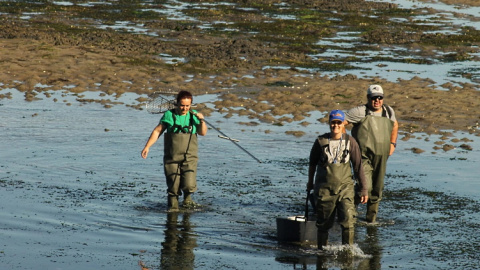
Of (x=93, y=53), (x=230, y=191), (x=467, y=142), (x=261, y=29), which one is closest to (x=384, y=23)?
(x=261, y=29)

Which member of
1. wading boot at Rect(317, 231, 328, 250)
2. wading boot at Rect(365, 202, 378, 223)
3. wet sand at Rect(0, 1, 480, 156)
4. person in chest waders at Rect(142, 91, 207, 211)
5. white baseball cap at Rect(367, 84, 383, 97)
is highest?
white baseball cap at Rect(367, 84, 383, 97)

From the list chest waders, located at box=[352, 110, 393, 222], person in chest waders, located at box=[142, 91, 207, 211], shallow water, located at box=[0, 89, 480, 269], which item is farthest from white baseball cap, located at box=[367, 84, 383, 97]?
person in chest waders, located at box=[142, 91, 207, 211]

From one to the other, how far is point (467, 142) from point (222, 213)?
22.4 feet

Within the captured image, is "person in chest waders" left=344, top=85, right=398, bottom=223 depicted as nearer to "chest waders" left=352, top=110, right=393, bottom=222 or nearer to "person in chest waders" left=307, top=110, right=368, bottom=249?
"chest waders" left=352, top=110, right=393, bottom=222

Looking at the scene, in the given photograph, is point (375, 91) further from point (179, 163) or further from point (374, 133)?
point (179, 163)

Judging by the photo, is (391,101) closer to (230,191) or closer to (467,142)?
(467,142)

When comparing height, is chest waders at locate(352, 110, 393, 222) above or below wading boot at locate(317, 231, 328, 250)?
above

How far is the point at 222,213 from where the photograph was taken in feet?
40.4

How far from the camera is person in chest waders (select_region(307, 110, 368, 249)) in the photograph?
9.87 meters

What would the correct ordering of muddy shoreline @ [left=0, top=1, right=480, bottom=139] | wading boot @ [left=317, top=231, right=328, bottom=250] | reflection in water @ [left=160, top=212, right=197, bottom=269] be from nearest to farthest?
reflection in water @ [left=160, top=212, right=197, bottom=269]
wading boot @ [left=317, top=231, right=328, bottom=250]
muddy shoreline @ [left=0, top=1, right=480, bottom=139]

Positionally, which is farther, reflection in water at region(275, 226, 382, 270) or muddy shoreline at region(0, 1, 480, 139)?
muddy shoreline at region(0, 1, 480, 139)

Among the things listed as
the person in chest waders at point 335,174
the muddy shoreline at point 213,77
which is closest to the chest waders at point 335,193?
the person in chest waders at point 335,174

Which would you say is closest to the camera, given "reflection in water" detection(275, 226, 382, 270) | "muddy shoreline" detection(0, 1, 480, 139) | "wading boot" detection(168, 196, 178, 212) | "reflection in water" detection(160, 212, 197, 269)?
"reflection in water" detection(160, 212, 197, 269)

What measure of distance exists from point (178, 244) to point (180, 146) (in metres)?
1.89
